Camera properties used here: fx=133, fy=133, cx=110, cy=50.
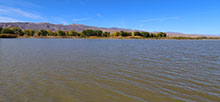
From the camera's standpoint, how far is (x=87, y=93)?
7.64 m

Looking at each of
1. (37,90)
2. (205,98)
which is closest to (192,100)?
(205,98)

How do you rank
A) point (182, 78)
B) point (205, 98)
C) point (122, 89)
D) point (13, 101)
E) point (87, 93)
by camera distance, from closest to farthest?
point (13, 101)
point (205, 98)
point (87, 93)
point (122, 89)
point (182, 78)

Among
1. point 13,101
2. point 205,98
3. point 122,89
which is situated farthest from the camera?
point 122,89

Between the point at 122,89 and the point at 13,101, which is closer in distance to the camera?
the point at 13,101

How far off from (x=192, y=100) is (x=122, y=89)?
12.4 feet

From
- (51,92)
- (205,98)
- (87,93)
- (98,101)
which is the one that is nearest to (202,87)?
(205,98)

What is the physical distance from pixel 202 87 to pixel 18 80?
1251 cm

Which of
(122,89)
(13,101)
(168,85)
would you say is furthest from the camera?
(168,85)

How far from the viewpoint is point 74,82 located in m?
9.45

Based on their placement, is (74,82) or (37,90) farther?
(74,82)

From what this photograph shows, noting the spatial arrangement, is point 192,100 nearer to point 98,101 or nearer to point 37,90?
point 98,101

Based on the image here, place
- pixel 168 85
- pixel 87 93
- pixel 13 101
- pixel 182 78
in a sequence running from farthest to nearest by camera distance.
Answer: pixel 182 78 → pixel 168 85 → pixel 87 93 → pixel 13 101

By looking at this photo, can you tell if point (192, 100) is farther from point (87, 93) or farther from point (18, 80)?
point (18, 80)

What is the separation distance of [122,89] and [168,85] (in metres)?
3.23
